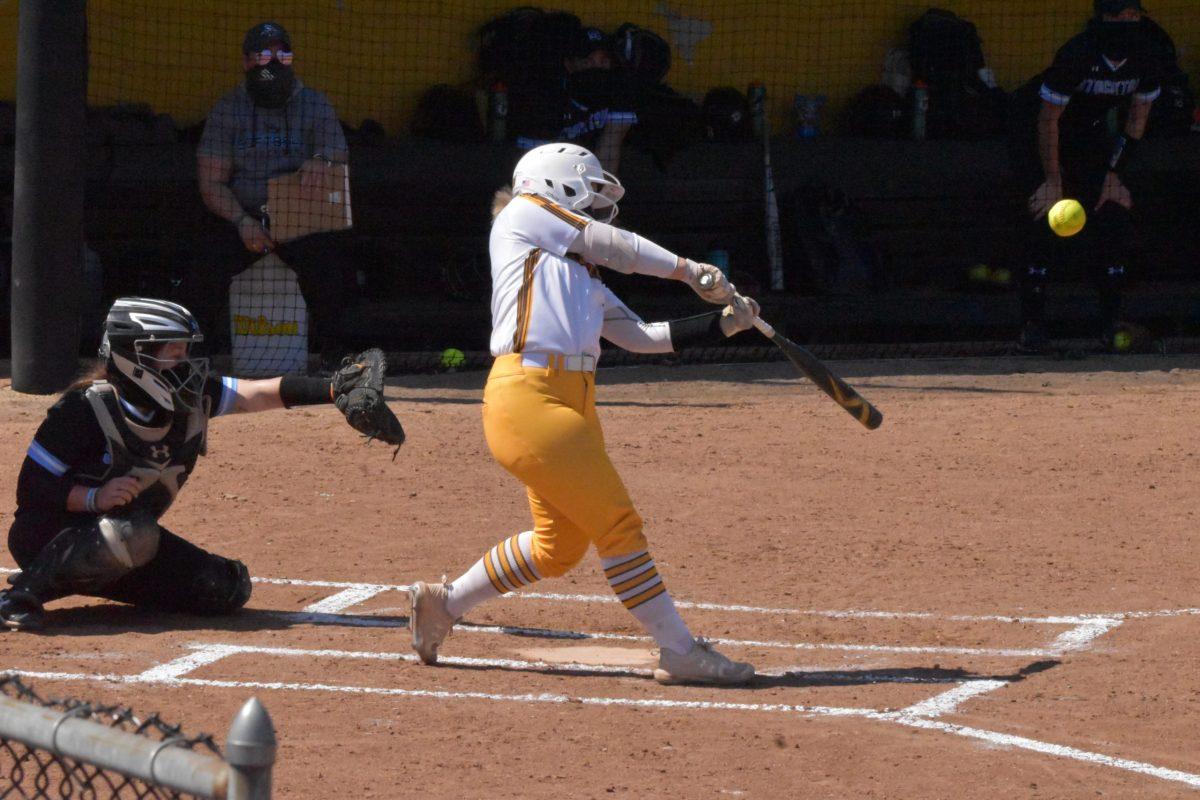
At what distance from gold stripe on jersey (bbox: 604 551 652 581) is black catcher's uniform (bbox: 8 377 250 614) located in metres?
1.55

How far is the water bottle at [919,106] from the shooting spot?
14.0 meters

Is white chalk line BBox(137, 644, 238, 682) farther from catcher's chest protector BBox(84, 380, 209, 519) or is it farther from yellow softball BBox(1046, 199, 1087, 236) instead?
yellow softball BBox(1046, 199, 1087, 236)

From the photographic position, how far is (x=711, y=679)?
5480mm

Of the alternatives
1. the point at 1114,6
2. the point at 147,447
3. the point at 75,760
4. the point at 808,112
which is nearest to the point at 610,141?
the point at 808,112

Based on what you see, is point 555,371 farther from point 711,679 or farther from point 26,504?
point 26,504

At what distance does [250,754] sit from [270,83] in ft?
29.9

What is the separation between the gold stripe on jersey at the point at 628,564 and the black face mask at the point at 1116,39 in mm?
7948

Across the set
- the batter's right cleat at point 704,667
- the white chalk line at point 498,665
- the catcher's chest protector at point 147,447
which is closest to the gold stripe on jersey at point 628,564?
the batter's right cleat at point 704,667

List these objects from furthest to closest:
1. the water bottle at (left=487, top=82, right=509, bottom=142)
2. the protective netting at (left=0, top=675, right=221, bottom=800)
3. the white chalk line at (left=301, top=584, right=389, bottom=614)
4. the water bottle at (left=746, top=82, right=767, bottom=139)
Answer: the water bottle at (left=746, top=82, right=767, bottom=139) → the water bottle at (left=487, top=82, right=509, bottom=142) → the white chalk line at (left=301, top=584, right=389, bottom=614) → the protective netting at (left=0, top=675, right=221, bottom=800)

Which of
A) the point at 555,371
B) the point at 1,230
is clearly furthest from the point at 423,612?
the point at 1,230

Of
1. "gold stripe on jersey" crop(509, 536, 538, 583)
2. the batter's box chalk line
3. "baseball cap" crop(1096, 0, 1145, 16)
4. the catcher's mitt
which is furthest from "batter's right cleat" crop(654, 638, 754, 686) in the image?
"baseball cap" crop(1096, 0, 1145, 16)

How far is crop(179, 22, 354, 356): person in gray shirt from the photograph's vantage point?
10.9 meters

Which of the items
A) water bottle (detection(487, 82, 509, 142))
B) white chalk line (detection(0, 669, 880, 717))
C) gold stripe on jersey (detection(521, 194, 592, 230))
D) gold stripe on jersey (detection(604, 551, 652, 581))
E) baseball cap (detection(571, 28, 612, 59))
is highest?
baseball cap (detection(571, 28, 612, 59))

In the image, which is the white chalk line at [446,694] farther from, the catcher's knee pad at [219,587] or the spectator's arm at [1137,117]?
→ the spectator's arm at [1137,117]
